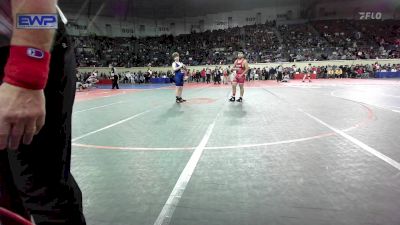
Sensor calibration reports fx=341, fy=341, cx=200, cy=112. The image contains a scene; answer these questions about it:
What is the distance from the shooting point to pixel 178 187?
138 inches

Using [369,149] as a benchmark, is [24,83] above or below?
above

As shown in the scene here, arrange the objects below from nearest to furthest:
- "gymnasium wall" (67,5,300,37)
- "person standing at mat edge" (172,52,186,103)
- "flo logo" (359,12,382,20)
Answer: "person standing at mat edge" (172,52,186,103) < "flo logo" (359,12,382,20) < "gymnasium wall" (67,5,300,37)

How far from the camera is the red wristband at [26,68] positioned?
3.69 feet

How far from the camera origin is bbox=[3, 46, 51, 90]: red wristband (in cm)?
112

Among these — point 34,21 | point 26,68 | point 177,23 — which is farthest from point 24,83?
point 177,23

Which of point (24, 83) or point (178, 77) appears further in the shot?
point (178, 77)

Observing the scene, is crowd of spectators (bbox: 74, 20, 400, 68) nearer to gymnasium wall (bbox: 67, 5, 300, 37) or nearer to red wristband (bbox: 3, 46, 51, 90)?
gymnasium wall (bbox: 67, 5, 300, 37)

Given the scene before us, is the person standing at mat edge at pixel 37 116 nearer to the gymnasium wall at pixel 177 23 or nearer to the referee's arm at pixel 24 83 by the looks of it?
the referee's arm at pixel 24 83

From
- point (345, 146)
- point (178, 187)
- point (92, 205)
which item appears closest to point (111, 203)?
A: point (92, 205)

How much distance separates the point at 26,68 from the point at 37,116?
0.54 ft

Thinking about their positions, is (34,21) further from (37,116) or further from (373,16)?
(373,16)

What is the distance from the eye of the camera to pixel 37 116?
3.82ft

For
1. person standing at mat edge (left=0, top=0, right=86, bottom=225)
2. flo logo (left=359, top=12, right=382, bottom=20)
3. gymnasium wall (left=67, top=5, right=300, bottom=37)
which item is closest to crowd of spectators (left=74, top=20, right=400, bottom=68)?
flo logo (left=359, top=12, right=382, bottom=20)

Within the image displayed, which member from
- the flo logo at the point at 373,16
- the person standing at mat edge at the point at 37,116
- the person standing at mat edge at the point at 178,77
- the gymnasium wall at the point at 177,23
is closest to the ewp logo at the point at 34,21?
the person standing at mat edge at the point at 37,116
